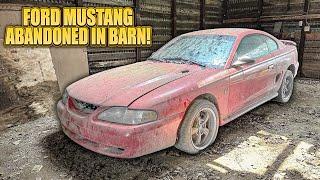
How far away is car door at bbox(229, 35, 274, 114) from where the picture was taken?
369cm

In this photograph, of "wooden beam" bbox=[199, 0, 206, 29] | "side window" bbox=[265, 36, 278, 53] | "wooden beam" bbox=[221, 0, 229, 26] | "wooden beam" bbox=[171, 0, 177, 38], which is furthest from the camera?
"wooden beam" bbox=[221, 0, 229, 26]

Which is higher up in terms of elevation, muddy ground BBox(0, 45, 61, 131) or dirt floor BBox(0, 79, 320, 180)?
muddy ground BBox(0, 45, 61, 131)

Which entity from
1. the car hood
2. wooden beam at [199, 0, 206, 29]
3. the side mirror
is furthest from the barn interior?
wooden beam at [199, 0, 206, 29]

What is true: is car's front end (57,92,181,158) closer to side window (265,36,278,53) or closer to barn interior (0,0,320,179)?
barn interior (0,0,320,179)

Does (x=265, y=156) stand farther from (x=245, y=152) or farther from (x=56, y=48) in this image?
(x=56, y=48)

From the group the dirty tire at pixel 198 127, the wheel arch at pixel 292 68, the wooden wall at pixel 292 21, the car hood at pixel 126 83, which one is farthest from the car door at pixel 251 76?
the wooden wall at pixel 292 21

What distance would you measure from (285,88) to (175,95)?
3.18m

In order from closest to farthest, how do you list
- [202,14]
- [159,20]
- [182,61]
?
[182,61] → [159,20] → [202,14]

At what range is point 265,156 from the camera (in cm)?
322

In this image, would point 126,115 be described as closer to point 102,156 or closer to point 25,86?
point 102,156

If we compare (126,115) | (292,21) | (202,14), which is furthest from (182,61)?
(292,21)

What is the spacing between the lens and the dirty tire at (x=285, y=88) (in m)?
5.01

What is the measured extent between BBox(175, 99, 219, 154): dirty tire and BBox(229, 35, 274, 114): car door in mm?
419

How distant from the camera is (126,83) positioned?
3.14 m
